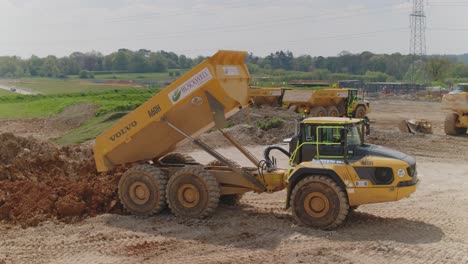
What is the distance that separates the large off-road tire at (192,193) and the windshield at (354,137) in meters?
2.50

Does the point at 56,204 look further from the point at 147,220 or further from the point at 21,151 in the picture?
the point at 21,151

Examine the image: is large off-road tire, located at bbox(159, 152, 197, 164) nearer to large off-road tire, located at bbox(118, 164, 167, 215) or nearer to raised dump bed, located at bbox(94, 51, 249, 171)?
raised dump bed, located at bbox(94, 51, 249, 171)

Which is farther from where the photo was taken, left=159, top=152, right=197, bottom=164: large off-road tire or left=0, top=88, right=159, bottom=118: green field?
left=0, top=88, right=159, bottom=118: green field

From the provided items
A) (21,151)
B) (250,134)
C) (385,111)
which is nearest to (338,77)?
(385,111)

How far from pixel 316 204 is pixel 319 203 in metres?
0.05

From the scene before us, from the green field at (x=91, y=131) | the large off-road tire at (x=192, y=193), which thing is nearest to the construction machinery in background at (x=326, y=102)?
Result: the green field at (x=91, y=131)

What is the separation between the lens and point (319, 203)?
9.74m

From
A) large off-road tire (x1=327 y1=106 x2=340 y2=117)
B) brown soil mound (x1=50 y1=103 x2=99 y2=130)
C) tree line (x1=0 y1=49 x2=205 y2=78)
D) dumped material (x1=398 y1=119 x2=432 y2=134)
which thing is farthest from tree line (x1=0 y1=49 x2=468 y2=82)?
dumped material (x1=398 y1=119 x2=432 y2=134)

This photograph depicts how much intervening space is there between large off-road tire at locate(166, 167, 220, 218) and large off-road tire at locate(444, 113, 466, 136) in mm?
16922

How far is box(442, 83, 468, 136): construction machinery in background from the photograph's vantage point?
78.2ft

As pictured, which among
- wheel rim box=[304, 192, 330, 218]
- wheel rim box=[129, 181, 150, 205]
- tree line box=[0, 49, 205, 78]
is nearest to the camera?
wheel rim box=[304, 192, 330, 218]

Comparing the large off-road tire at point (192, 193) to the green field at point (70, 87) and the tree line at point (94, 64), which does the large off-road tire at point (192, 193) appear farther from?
the tree line at point (94, 64)

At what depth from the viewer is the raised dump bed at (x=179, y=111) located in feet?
33.9

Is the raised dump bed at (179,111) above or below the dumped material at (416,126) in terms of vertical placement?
above
